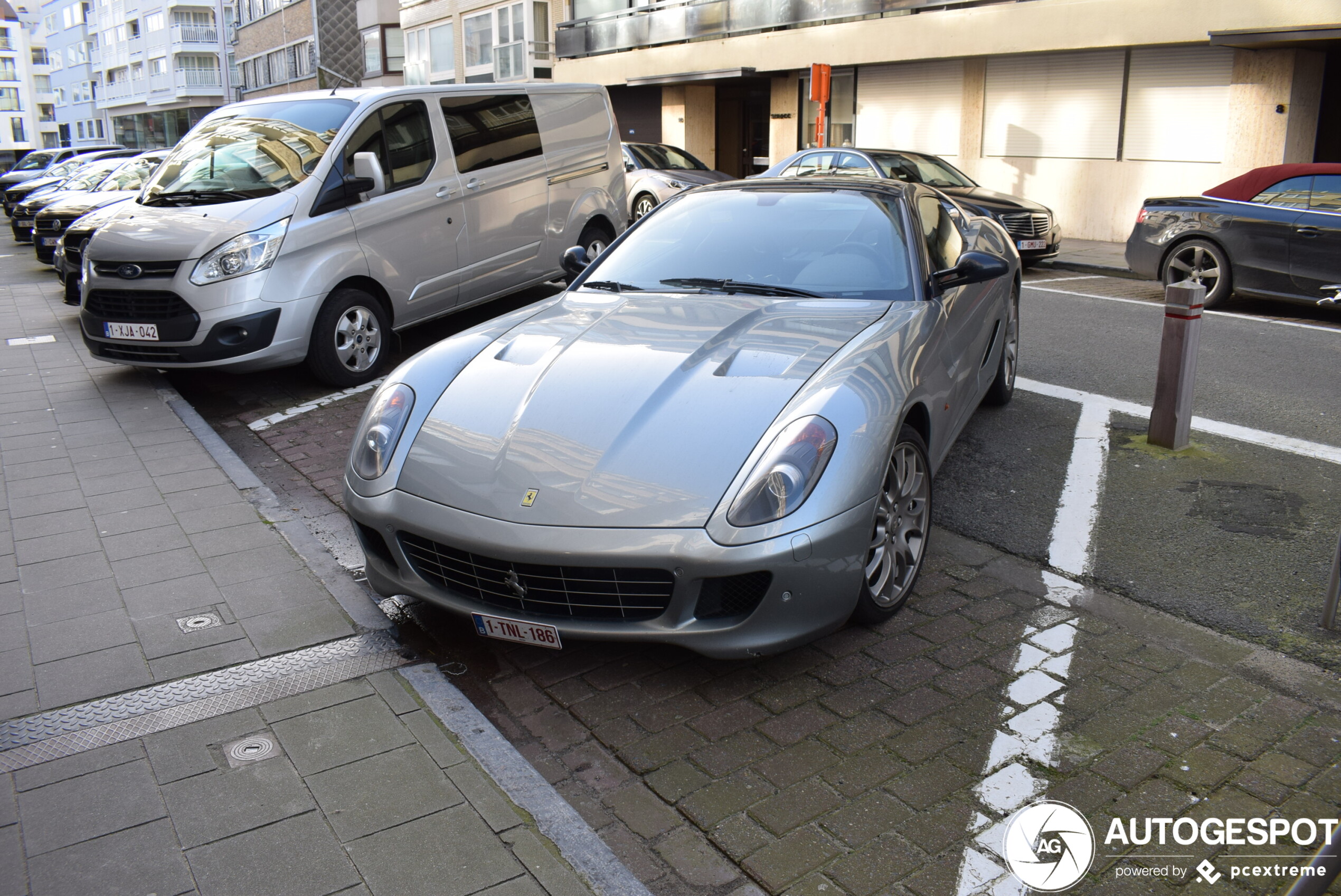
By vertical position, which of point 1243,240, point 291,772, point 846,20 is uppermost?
point 846,20

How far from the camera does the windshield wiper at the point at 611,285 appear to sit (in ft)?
15.5

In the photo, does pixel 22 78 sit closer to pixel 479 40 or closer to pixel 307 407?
pixel 479 40

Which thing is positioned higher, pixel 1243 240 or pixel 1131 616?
pixel 1243 240

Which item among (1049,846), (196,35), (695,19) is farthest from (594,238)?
(196,35)

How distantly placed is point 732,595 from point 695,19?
81.5 feet

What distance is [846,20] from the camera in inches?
842

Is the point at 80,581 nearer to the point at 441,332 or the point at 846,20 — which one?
the point at 441,332

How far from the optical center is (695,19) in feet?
83.4

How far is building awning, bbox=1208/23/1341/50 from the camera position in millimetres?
13867

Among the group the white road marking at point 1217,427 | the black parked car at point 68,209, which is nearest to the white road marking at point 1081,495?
the white road marking at point 1217,427

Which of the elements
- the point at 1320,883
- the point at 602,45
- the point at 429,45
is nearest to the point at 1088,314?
the point at 1320,883

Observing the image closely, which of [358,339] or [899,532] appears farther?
[358,339]

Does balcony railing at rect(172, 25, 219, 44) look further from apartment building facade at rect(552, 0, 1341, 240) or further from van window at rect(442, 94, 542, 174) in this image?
van window at rect(442, 94, 542, 174)

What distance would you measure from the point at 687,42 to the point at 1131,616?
80.7 ft
